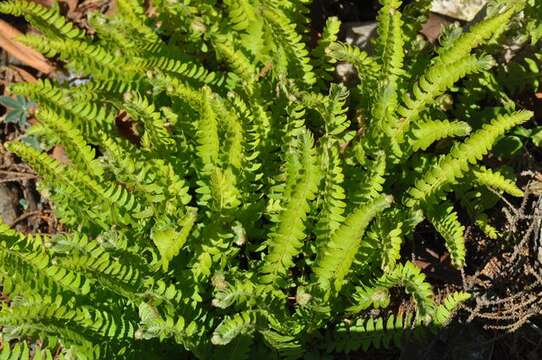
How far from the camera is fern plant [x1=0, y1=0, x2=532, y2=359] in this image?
2340 millimetres

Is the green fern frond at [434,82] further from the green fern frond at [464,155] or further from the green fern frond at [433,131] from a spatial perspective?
the green fern frond at [464,155]

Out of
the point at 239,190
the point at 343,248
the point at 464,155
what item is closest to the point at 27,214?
the point at 239,190

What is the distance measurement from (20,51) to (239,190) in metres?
1.82

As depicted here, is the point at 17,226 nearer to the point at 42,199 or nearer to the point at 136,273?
the point at 42,199

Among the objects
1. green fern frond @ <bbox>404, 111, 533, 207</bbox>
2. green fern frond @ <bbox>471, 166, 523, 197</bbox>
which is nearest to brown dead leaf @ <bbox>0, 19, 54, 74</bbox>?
green fern frond @ <bbox>404, 111, 533, 207</bbox>

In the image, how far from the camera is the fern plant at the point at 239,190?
2.34 m

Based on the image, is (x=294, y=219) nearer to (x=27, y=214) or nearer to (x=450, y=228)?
(x=450, y=228)

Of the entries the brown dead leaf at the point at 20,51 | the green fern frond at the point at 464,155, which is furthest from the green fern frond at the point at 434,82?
the brown dead leaf at the point at 20,51

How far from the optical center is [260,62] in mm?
2971

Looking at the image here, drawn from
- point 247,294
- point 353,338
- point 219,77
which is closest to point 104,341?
point 247,294

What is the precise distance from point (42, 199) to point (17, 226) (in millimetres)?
180

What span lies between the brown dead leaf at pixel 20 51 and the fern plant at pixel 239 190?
30.4 inches

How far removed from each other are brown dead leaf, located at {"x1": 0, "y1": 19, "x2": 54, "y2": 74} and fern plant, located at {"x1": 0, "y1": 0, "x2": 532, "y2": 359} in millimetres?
772

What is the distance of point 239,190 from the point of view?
8.46 ft
